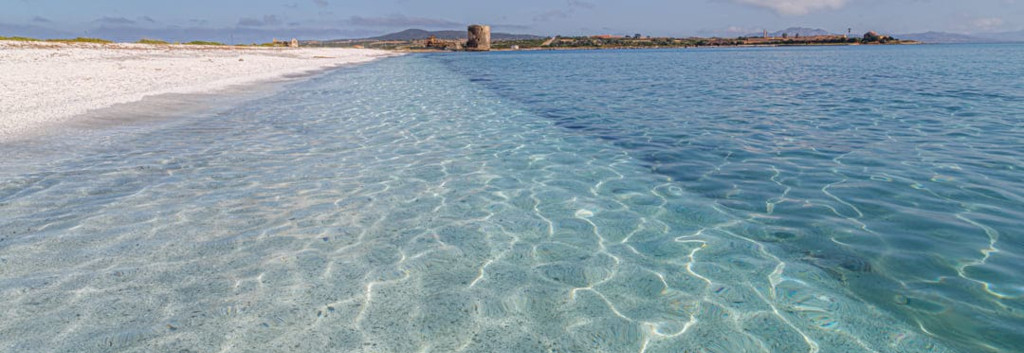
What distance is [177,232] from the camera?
472 cm

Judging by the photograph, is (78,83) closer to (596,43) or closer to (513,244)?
(513,244)

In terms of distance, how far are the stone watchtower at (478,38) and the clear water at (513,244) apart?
125 m

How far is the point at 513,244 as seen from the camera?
461 centimetres

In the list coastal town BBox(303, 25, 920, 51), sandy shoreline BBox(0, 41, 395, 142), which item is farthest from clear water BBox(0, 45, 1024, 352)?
coastal town BBox(303, 25, 920, 51)

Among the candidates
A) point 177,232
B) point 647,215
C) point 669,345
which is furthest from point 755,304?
point 177,232

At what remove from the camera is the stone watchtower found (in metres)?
129

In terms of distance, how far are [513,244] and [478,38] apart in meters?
131

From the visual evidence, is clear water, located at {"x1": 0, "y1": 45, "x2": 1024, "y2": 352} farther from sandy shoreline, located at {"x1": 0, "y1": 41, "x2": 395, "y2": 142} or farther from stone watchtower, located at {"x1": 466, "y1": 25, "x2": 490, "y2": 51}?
stone watchtower, located at {"x1": 466, "y1": 25, "x2": 490, "y2": 51}

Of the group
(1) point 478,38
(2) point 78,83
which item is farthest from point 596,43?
(2) point 78,83

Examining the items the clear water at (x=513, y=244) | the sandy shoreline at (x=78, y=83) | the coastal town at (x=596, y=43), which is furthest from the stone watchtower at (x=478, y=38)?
the clear water at (x=513, y=244)

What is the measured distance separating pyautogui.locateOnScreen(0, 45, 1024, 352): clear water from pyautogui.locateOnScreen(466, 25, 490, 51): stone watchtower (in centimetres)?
12504

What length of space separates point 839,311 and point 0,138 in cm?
1250

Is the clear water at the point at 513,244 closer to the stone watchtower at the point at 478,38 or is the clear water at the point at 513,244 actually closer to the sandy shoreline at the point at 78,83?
the sandy shoreline at the point at 78,83

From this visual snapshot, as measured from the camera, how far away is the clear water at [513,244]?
3.20m
